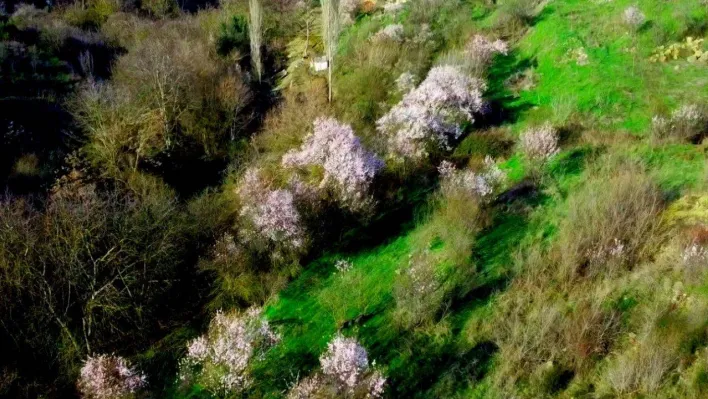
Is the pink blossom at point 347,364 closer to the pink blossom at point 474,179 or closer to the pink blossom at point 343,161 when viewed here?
the pink blossom at point 343,161

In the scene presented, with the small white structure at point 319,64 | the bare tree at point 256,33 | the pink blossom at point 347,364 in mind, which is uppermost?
the bare tree at point 256,33

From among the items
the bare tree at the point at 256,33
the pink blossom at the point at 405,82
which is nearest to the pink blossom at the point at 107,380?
the pink blossom at the point at 405,82

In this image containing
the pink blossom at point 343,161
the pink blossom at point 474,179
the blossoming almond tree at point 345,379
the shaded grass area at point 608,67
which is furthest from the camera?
the shaded grass area at point 608,67

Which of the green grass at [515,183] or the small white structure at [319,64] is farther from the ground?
the small white structure at [319,64]

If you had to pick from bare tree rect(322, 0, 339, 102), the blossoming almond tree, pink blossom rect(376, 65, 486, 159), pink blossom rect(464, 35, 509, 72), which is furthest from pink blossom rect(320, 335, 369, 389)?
bare tree rect(322, 0, 339, 102)

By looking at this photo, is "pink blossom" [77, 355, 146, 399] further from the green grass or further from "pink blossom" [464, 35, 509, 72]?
"pink blossom" [464, 35, 509, 72]

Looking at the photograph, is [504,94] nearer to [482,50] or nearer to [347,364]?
[482,50]

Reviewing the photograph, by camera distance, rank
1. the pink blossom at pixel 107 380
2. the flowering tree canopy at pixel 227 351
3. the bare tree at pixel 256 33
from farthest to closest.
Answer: the bare tree at pixel 256 33
the pink blossom at pixel 107 380
the flowering tree canopy at pixel 227 351
